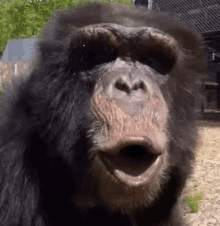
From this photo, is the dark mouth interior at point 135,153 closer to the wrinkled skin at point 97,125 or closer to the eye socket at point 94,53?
the wrinkled skin at point 97,125

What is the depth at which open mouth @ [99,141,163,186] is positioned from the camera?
1.53m

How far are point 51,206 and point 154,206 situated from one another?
750 millimetres

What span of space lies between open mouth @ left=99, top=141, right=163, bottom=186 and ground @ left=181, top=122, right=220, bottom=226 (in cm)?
88

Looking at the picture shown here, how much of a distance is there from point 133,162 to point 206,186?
269 centimetres

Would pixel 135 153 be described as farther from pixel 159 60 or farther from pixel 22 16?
pixel 22 16

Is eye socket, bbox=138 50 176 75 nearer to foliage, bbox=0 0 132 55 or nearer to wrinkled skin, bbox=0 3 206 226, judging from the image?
wrinkled skin, bbox=0 3 206 226

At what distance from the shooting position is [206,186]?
12.8 ft

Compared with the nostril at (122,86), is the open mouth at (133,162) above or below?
below

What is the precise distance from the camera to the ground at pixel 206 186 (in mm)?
3088

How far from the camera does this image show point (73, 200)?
1859 millimetres

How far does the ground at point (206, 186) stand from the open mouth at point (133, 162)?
2.89 ft

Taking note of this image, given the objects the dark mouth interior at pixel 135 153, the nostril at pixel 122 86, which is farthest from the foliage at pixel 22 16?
the dark mouth interior at pixel 135 153

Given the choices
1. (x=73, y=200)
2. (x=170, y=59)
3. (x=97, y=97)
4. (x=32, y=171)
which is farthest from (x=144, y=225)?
(x=170, y=59)

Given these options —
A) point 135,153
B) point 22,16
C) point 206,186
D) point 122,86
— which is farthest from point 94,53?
point 22,16
